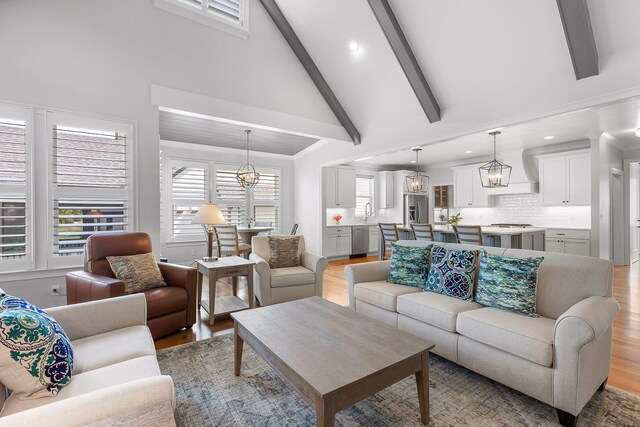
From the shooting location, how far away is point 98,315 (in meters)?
1.98

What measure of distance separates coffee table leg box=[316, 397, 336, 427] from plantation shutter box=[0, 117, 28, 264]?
358cm

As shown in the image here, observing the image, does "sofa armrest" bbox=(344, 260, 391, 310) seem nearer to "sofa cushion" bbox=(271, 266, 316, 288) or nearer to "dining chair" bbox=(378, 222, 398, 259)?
"sofa cushion" bbox=(271, 266, 316, 288)

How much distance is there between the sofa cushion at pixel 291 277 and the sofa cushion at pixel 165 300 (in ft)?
3.27

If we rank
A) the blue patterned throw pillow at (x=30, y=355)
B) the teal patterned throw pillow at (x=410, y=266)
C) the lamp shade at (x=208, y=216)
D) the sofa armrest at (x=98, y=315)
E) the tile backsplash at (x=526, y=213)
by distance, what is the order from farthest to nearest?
the tile backsplash at (x=526, y=213) → the lamp shade at (x=208, y=216) → the teal patterned throw pillow at (x=410, y=266) → the sofa armrest at (x=98, y=315) → the blue patterned throw pillow at (x=30, y=355)

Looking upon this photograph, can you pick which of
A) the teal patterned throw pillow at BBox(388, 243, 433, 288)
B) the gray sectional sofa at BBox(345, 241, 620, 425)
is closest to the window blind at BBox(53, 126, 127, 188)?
the teal patterned throw pillow at BBox(388, 243, 433, 288)

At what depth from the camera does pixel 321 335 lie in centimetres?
190

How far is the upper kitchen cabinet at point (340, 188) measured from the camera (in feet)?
24.6

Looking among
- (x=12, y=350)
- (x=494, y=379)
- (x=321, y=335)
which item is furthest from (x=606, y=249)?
(x=12, y=350)

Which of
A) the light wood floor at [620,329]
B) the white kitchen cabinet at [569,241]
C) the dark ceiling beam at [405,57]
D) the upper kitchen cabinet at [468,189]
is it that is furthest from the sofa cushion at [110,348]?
the upper kitchen cabinet at [468,189]

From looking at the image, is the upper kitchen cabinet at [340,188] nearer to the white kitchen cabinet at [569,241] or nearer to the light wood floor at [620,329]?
the light wood floor at [620,329]

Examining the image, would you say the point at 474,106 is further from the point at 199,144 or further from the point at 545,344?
the point at 199,144

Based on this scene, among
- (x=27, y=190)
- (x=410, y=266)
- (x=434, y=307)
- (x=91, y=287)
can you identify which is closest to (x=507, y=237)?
(x=410, y=266)

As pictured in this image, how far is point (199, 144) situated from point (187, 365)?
16.1 feet

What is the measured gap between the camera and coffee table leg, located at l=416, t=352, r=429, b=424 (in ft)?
5.68
